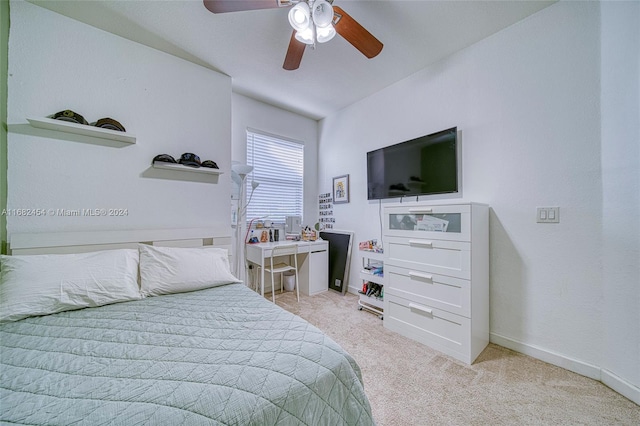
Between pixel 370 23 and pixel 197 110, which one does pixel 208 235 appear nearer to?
pixel 197 110

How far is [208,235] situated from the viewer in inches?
92.9

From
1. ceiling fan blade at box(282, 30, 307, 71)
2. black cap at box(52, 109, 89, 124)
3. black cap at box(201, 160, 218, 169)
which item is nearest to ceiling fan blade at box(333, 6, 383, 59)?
ceiling fan blade at box(282, 30, 307, 71)

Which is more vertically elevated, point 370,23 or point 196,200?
point 370,23

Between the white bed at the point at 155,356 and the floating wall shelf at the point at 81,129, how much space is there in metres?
0.82

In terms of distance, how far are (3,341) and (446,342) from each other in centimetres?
255

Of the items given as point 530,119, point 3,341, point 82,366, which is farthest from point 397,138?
point 3,341

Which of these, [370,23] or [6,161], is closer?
[6,161]

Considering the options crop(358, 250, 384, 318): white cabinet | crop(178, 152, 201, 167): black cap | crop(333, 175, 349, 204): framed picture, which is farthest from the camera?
crop(333, 175, 349, 204): framed picture

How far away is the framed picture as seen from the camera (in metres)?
Answer: 3.31

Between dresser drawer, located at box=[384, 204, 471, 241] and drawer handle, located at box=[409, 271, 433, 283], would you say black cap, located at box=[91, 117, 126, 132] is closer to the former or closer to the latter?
dresser drawer, located at box=[384, 204, 471, 241]

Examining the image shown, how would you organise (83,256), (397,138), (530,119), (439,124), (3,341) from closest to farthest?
1. (3,341)
2. (83,256)
3. (530,119)
4. (439,124)
5. (397,138)

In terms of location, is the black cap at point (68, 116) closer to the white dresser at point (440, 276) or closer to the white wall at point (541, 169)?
the white dresser at point (440, 276)

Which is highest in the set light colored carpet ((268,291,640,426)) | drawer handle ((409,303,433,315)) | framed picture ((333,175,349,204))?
framed picture ((333,175,349,204))

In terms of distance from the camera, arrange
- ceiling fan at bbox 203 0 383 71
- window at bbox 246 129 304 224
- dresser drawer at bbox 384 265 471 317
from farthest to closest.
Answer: window at bbox 246 129 304 224
dresser drawer at bbox 384 265 471 317
ceiling fan at bbox 203 0 383 71
